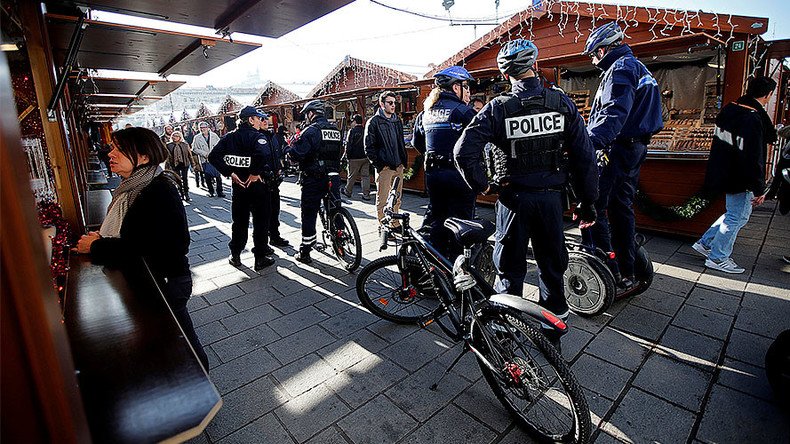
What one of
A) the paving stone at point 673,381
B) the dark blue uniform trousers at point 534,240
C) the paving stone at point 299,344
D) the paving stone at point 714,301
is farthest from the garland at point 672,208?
the paving stone at point 299,344

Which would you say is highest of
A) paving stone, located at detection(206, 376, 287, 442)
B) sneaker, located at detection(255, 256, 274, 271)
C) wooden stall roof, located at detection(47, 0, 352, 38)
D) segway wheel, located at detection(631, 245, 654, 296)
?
wooden stall roof, located at detection(47, 0, 352, 38)

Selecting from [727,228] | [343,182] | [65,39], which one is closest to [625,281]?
[727,228]

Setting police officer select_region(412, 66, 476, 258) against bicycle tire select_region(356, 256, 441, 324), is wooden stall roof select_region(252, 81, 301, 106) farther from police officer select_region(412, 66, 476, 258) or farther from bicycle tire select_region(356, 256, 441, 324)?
bicycle tire select_region(356, 256, 441, 324)

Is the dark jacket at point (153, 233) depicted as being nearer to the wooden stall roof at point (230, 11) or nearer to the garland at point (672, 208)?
the wooden stall roof at point (230, 11)

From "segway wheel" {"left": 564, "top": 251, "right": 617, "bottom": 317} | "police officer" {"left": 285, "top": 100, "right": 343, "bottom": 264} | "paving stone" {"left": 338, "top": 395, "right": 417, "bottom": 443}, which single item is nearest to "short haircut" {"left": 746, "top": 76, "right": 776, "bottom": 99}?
"segway wheel" {"left": 564, "top": 251, "right": 617, "bottom": 317}

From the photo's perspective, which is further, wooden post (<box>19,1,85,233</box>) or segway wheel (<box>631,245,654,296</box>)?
segway wheel (<box>631,245,654,296</box>)

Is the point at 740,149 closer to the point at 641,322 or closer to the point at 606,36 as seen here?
the point at 606,36

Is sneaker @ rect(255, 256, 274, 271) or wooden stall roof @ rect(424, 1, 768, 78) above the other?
wooden stall roof @ rect(424, 1, 768, 78)

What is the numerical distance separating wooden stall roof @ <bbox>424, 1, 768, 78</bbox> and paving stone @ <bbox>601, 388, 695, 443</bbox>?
17.2ft

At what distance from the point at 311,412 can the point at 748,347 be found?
10.1ft

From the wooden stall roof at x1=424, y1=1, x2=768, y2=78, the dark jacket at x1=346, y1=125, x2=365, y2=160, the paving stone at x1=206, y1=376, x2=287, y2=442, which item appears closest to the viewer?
the paving stone at x1=206, y1=376, x2=287, y2=442

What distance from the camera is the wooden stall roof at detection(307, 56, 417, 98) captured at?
12620 millimetres

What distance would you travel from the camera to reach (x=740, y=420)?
2113 mm

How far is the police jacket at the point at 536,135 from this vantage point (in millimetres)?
2318
